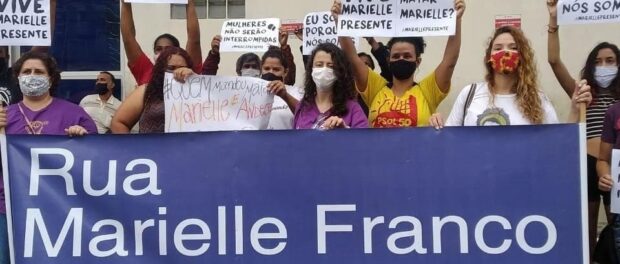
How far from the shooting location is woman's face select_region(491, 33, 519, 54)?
5081 mm

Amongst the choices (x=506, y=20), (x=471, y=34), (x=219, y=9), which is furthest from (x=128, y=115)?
(x=506, y=20)

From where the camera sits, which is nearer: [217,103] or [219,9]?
[217,103]

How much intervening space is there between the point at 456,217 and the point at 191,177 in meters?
1.36

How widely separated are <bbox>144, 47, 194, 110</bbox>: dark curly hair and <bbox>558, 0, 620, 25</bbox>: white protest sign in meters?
2.19

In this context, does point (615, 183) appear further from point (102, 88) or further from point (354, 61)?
point (102, 88)

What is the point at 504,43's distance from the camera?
5.09 metres

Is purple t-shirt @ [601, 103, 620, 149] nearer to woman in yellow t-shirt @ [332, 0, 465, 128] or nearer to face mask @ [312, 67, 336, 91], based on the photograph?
woman in yellow t-shirt @ [332, 0, 465, 128]

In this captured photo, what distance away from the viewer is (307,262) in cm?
477

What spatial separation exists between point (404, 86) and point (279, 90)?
2.37 ft

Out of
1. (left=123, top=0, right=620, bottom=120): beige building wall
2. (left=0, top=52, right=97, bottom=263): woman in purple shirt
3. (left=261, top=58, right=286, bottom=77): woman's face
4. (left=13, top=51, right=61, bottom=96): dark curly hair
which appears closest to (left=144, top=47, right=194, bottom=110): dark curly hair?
(left=0, top=52, right=97, bottom=263): woman in purple shirt

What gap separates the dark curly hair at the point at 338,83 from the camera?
202 inches

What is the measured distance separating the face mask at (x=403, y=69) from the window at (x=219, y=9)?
13.3 ft

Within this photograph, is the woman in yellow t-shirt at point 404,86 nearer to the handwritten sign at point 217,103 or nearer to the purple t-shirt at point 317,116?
the purple t-shirt at point 317,116

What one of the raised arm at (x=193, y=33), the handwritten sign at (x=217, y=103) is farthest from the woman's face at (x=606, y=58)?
the raised arm at (x=193, y=33)
